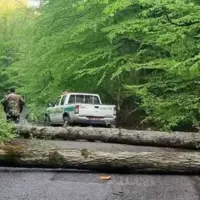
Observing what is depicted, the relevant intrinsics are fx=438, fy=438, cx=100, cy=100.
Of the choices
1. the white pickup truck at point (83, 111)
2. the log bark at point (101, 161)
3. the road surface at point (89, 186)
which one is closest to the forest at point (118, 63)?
the white pickup truck at point (83, 111)

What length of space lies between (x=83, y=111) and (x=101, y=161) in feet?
37.8

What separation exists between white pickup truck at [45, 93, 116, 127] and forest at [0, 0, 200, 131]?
1.12 m

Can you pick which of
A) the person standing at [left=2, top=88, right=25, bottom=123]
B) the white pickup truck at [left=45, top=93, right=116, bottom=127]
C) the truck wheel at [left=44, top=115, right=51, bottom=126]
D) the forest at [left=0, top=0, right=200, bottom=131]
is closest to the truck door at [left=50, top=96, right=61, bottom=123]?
the white pickup truck at [left=45, top=93, right=116, bottom=127]

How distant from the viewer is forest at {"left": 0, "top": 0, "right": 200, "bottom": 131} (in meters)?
15.0

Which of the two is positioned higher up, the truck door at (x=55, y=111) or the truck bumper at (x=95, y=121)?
the truck door at (x=55, y=111)

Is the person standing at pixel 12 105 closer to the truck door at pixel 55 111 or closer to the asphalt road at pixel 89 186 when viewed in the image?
the truck door at pixel 55 111

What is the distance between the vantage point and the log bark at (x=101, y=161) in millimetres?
8922

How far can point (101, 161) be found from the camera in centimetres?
890

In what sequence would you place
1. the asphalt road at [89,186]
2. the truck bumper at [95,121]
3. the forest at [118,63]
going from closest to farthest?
the asphalt road at [89,186], the forest at [118,63], the truck bumper at [95,121]

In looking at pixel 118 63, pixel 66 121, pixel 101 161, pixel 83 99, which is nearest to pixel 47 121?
pixel 83 99

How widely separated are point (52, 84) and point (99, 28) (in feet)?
15.5

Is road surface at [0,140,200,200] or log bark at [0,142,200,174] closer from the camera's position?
road surface at [0,140,200,200]

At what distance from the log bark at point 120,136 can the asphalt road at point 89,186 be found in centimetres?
446

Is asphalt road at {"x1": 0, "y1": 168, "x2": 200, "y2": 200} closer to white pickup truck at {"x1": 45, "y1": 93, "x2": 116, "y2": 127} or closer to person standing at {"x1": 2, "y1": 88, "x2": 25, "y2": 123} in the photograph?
person standing at {"x1": 2, "y1": 88, "x2": 25, "y2": 123}
